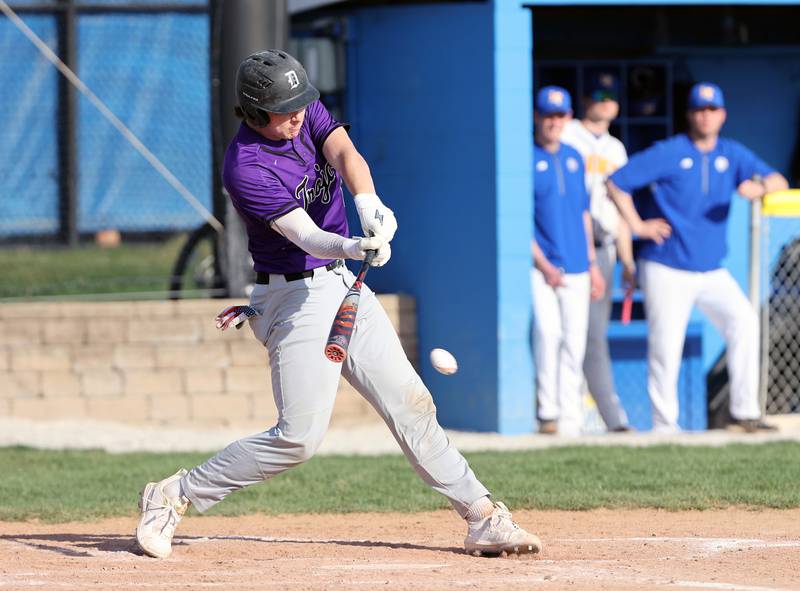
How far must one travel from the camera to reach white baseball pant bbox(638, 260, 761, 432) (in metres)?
9.66

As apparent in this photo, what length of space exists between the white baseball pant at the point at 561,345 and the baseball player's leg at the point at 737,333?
80 cm

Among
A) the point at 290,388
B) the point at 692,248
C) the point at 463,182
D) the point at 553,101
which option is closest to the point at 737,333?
the point at 692,248

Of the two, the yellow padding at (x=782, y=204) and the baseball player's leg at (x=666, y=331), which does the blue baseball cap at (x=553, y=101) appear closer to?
the baseball player's leg at (x=666, y=331)

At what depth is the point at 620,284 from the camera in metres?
11.4

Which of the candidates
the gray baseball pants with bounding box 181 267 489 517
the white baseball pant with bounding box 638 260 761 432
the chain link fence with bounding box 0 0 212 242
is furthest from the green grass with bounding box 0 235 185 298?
the gray baseball pants with bounding box 181 267 489 517

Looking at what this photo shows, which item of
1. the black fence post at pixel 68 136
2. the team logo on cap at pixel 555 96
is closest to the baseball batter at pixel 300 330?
the team logo on cap at pixel 555 96

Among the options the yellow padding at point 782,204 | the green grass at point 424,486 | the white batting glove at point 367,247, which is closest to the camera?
the white batting glove at point 367,247

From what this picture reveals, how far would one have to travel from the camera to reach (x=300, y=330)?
18.3 feet

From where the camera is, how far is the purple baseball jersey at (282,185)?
17.9 feet

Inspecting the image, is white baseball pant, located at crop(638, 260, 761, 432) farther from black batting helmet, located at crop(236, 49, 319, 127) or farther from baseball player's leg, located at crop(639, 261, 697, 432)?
black batting helmet, located at crop(236, 49, 319, 127)

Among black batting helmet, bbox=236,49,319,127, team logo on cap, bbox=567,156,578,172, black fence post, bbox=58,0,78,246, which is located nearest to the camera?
black batting helmet, bbox=236,49,319,127

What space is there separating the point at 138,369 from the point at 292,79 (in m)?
5.13

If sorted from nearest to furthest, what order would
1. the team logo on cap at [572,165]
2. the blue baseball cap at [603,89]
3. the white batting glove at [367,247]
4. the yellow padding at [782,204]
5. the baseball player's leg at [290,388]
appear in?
1. the white batting glove at [367,247]
2. the baseball player's leg at [290,388]
3. the team logo on cap at [572,165]
4. the yellow padding at [782,204]
5. the blue baseball cap at [603,89]

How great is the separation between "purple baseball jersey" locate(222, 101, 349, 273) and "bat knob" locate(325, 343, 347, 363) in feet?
1.72
